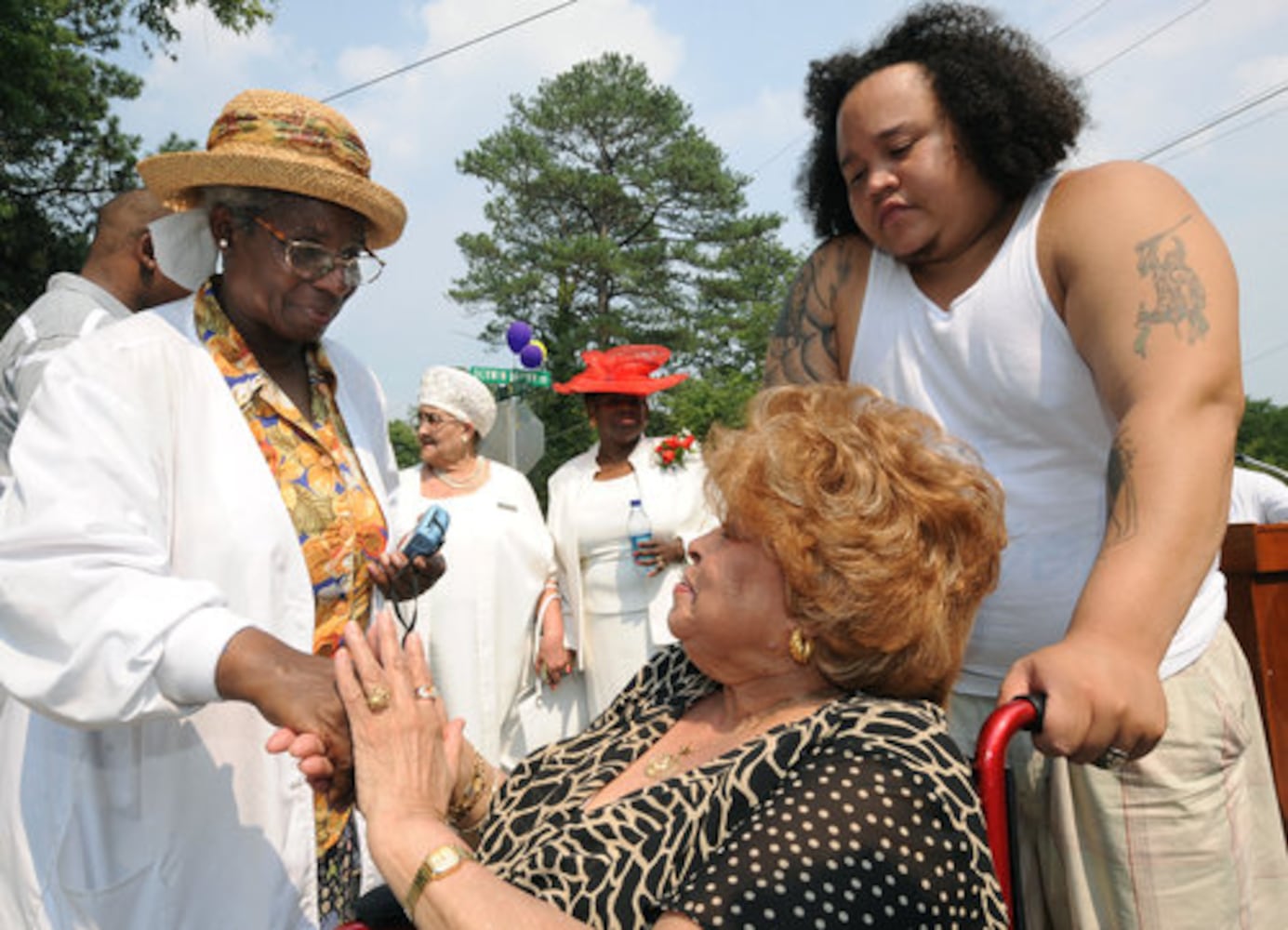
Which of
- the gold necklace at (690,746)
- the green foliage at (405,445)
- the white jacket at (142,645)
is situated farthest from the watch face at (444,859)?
the green foliage at (405,445)

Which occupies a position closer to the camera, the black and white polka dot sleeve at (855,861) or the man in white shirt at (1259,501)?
the black and white polka dot sleeve at (855,861)

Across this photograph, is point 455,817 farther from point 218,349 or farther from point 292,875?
point 218,349

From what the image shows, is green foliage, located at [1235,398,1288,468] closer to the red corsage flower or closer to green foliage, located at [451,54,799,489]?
green foliage, located at [451,54,799,489]

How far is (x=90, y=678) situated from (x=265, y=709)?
36 centimetres

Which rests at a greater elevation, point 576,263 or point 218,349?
point 576,263

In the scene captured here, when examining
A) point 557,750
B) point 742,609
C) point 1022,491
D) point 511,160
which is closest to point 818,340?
point 1022,491

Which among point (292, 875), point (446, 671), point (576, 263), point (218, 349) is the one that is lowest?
point (446, 671)

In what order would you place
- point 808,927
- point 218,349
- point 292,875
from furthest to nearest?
point 218,349
point 292,875
point 808,927

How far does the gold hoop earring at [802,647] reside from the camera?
1.94 metres

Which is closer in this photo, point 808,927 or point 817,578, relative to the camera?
point 808,927

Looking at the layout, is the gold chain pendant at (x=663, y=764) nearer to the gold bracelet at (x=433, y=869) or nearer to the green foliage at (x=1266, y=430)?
the gold bracelet at (x=433, y=869)

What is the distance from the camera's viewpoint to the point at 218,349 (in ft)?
8.57

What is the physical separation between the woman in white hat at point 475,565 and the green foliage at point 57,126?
808cm

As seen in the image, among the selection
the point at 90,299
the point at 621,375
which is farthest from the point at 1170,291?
the point at 621,375
